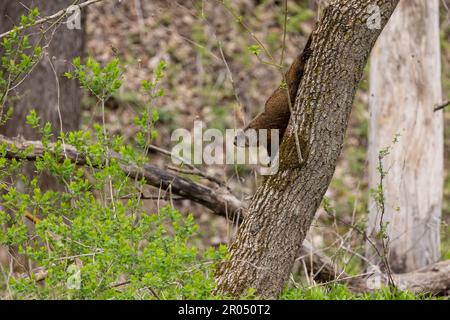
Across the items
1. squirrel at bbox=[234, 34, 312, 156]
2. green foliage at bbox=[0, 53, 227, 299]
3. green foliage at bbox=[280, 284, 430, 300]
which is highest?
squirrel at bbox=[234, 34, 312, 156]

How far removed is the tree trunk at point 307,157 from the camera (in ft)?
13.2

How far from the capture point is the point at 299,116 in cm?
412

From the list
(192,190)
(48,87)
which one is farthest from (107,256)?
(48,87)

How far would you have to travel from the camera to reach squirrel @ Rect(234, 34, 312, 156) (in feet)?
13.8

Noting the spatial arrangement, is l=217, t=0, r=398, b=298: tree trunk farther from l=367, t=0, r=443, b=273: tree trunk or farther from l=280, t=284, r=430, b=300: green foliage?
l=367, t=0, r=443, b=273: tree trunk

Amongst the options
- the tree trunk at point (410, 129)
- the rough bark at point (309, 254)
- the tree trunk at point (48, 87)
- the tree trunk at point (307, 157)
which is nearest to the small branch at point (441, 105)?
the tree trunk at point (410, 129)

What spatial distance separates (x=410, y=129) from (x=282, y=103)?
272 cm

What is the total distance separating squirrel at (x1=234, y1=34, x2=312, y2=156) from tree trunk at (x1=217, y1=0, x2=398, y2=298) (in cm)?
8

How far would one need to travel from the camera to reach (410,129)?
6688 millimetres

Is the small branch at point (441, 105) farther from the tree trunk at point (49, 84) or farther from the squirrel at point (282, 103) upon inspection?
the tree trunk at point (49, 84)

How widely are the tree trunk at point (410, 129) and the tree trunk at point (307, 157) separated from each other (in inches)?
101

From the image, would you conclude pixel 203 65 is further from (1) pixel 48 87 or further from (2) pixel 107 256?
(2) pixel 107 256

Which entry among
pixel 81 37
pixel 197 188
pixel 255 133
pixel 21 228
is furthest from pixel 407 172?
pixel 21 228

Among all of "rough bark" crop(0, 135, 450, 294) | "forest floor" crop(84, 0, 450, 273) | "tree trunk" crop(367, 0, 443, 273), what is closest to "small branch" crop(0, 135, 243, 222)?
"rough bark" crop(0, 135, 450, 294)
